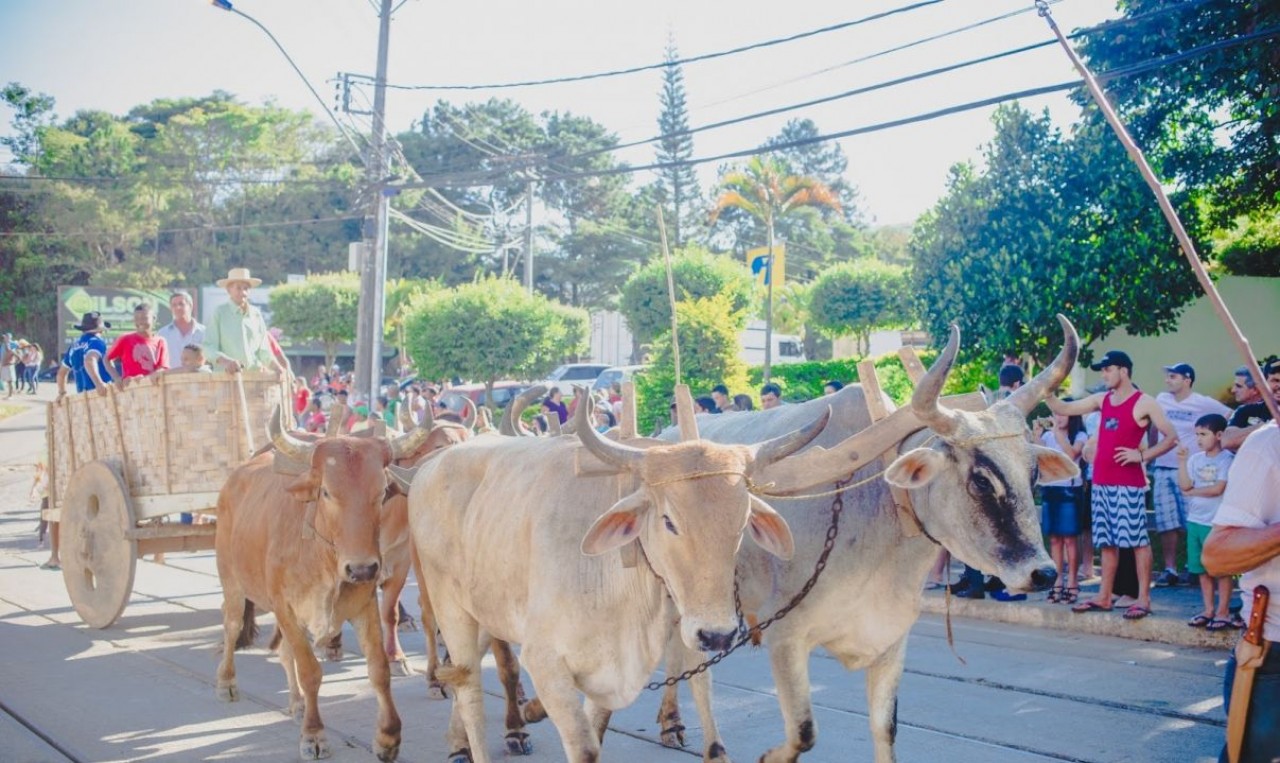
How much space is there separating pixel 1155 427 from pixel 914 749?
15.5 feet

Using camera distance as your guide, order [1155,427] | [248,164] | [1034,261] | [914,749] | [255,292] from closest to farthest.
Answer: [914,749]
[1155,427]
[1034,261]
[255,292]
[248,164]

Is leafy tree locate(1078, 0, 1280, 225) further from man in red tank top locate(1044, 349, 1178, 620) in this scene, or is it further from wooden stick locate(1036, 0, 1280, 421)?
wooden stick locate(1036, 0, 1280, 421)

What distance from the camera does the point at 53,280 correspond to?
57.4 metres

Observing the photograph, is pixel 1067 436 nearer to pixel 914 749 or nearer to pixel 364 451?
pixel 914 749

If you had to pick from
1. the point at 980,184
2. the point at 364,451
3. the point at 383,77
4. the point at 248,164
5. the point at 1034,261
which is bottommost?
the point at 364,451

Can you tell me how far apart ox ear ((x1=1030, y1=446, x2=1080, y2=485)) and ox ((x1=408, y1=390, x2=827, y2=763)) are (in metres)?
1.05

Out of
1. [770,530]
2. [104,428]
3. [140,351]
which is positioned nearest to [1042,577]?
[770,530]

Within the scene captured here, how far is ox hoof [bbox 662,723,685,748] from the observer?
6547 millimetres

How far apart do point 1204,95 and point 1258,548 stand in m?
12.0

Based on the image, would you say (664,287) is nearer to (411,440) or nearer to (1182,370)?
(1182,370)

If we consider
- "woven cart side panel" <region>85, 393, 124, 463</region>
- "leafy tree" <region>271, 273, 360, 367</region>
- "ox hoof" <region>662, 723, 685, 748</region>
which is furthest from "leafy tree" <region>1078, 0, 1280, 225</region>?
"leafy tree" <region>271, 273, 360, 367</region>

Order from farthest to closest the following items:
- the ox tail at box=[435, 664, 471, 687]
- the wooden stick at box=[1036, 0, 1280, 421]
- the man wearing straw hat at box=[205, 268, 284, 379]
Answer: the man wearing straw hat at box=[205, 268, 284, 379]
the ox tail at box=[435, 664, 471, 687]
the wooden stick at box=[1036, 0, 1280, 421]

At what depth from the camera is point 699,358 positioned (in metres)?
24.9

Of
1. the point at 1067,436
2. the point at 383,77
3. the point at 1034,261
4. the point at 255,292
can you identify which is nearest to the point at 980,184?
the point at 1034,261
